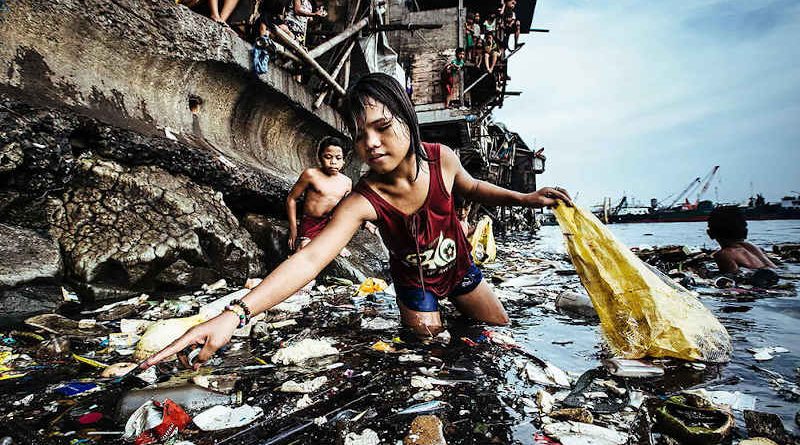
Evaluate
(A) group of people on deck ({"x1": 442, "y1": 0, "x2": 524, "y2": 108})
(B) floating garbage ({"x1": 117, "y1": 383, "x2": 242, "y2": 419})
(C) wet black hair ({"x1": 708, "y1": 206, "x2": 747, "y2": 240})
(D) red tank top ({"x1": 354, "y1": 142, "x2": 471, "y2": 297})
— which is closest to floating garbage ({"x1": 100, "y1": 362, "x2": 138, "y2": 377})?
(B) floating garbage ({"x1": 117, "y1": 383, "x2": 242, "y2": 419})

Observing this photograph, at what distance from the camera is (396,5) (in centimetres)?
1529

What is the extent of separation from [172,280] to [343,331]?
206 cm

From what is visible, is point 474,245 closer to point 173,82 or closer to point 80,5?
point 173,82

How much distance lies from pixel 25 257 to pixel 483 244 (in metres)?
5.81

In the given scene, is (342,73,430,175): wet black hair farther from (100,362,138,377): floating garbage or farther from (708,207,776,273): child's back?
(708,207,776,273): child's back

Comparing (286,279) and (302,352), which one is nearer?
(286,279)

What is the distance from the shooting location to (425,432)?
1.24 metres

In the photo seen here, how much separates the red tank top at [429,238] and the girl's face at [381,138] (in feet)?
0.95

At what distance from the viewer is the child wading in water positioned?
4.97ft

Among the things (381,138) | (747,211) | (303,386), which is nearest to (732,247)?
(381,138)

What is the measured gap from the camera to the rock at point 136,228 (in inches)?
124

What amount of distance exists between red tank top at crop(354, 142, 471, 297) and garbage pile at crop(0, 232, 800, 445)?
1.32 ft

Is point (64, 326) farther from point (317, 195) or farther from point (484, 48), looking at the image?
point (484, 48)

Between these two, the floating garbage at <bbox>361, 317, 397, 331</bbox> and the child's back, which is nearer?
the floating garbage at <bbox>361, 317, 397, 331</bbox>
